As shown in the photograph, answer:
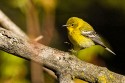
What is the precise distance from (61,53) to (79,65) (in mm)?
122

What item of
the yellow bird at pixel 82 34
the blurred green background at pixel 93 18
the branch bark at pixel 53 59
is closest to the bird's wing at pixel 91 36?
the yellow bird at pixel 82 34

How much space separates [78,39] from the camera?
4.33 meters

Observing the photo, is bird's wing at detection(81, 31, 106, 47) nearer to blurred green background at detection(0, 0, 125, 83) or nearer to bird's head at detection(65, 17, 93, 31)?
bird's head at detection(65, 17, 93, 31)

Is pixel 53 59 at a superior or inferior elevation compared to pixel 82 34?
superior

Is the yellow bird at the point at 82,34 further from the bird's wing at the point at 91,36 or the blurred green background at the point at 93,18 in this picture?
the blurred green background at the point at 93,18

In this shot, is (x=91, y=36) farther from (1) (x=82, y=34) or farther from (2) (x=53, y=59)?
(2) (x=53, y=59)

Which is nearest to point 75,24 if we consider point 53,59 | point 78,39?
point 78,39

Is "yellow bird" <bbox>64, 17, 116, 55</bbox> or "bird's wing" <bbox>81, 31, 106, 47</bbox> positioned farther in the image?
"bird's wing" <bbox>81, 31, 106, 47</bbox>

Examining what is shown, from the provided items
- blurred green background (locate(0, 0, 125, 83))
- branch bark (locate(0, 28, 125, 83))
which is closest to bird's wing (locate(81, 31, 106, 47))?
blurred green background (locate(0, 0, 125, 83))

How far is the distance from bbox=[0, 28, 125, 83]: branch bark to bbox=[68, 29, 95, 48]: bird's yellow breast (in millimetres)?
1716

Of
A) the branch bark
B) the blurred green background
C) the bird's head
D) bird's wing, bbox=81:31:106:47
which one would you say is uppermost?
the branch bark

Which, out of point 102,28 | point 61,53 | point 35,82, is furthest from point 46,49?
point 102,28

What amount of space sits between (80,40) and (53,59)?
205cm

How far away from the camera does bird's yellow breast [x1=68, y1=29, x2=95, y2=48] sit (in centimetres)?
416
